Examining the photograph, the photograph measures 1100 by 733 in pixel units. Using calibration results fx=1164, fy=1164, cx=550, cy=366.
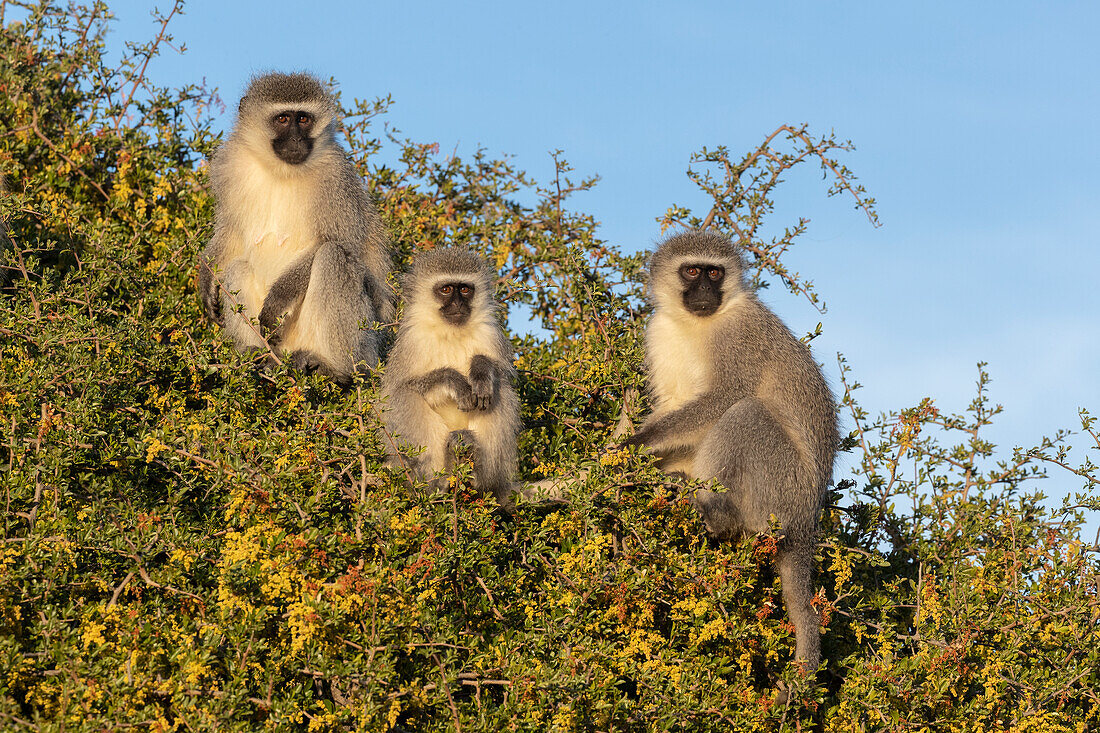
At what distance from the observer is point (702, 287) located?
23.0 feet

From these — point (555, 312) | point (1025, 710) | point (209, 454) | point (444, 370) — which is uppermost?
point (555, 312)

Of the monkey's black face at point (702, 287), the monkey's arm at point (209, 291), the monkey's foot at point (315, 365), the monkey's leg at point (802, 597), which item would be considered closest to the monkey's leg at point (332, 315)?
the monkey's foot at point (315, 365)

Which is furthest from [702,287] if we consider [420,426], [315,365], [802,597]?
[315,365]

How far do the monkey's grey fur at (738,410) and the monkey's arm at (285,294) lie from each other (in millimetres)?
2264

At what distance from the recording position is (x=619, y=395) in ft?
23.3

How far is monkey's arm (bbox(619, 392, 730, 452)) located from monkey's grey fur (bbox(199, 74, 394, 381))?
2.04m

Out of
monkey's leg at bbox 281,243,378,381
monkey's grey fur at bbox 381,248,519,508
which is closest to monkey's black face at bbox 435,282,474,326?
monkey's grey fur at bbox 381,248,519,508

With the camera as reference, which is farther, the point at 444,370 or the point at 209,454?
the point at 444,370

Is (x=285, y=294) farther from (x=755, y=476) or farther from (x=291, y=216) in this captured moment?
(x=755, y=476)

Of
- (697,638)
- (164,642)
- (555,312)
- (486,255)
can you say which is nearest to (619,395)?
(555,312)

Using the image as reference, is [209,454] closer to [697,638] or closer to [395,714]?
[395,714]

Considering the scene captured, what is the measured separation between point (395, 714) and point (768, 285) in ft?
13.2

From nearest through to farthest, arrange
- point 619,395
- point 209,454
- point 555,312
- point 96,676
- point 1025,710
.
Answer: point 96,676 → point 209,454 → point 1025,710 → point 619,395 → point 555,312

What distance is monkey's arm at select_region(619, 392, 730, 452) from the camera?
21.6ft
